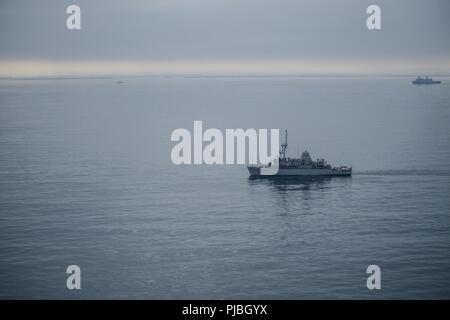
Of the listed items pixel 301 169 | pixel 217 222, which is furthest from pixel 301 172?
pixel 217 222

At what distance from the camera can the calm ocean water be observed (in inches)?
1294

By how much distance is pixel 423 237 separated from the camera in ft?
134

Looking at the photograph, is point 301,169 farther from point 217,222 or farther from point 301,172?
point 217,222

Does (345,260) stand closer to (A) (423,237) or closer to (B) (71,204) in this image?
(A) (423,237)

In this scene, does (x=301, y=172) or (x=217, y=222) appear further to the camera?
(x=301, y=172)

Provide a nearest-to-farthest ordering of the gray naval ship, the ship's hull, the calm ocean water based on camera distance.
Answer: the calm ocean water
the ship's hull
the gray naval ship

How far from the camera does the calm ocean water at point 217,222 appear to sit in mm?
32875

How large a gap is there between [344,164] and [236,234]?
32.7m

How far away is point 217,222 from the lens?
4659 cm

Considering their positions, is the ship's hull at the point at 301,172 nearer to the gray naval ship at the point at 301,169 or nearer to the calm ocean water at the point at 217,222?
the gray naval ship at the point at 301,169


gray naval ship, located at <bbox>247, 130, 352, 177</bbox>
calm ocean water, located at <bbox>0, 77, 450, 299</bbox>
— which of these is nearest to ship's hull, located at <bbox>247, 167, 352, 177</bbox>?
gray naval ship, located at <bbox>247, 130, 352, 177</bbox>

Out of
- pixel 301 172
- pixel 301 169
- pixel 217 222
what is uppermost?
pixel 301 169

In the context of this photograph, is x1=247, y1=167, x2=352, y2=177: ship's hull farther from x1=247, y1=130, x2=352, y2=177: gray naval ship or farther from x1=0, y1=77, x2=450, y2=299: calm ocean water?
x1=0, y1=77, x2=450, y2=299: calm ocean water
